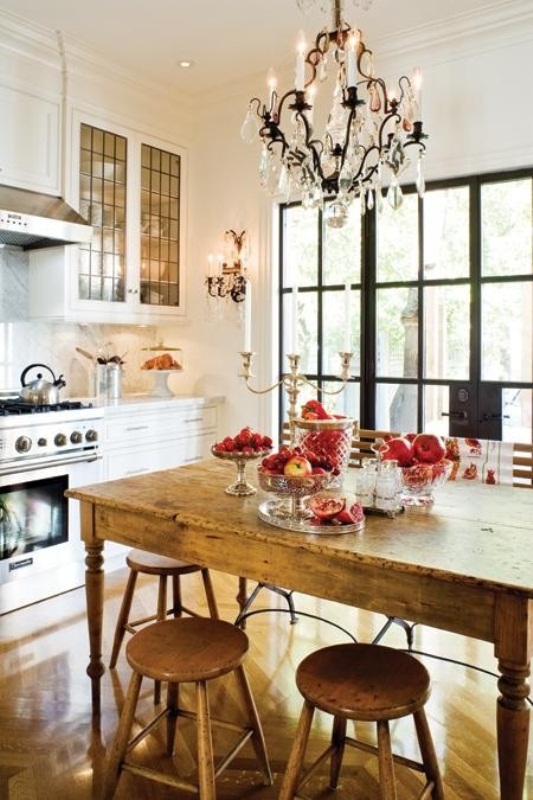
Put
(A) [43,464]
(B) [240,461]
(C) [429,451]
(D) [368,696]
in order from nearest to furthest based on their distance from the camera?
(D) [368,696] → (C) [429,451] → (B) [240,461] → (A) [43,464]

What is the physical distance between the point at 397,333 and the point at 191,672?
107 inches

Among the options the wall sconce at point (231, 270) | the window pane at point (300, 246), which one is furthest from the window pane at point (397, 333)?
the wall sconce at point (231, 270)

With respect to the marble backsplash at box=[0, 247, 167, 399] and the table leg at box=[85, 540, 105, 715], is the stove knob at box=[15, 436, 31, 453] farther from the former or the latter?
the table leg at box=[85, 540, 105, 715]

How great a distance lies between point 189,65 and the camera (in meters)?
4.08

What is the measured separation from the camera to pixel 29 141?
3.66 metres

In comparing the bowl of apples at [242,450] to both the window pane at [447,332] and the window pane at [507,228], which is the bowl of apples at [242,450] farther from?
the window pane at [507,228]

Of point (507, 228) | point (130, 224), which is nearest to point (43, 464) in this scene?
point (130, 224)

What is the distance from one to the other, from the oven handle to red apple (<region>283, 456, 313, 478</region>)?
1.96m

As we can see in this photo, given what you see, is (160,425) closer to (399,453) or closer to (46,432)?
(46,432)

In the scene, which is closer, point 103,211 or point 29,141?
point 29,141

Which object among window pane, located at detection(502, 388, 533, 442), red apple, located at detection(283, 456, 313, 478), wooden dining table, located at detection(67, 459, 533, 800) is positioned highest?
window pane, located at detection(502, 388, 533, 442)

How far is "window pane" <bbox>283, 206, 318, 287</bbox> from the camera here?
4211mm

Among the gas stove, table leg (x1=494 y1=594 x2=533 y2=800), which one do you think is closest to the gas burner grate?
the gas stove

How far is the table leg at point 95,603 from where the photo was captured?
221cm
